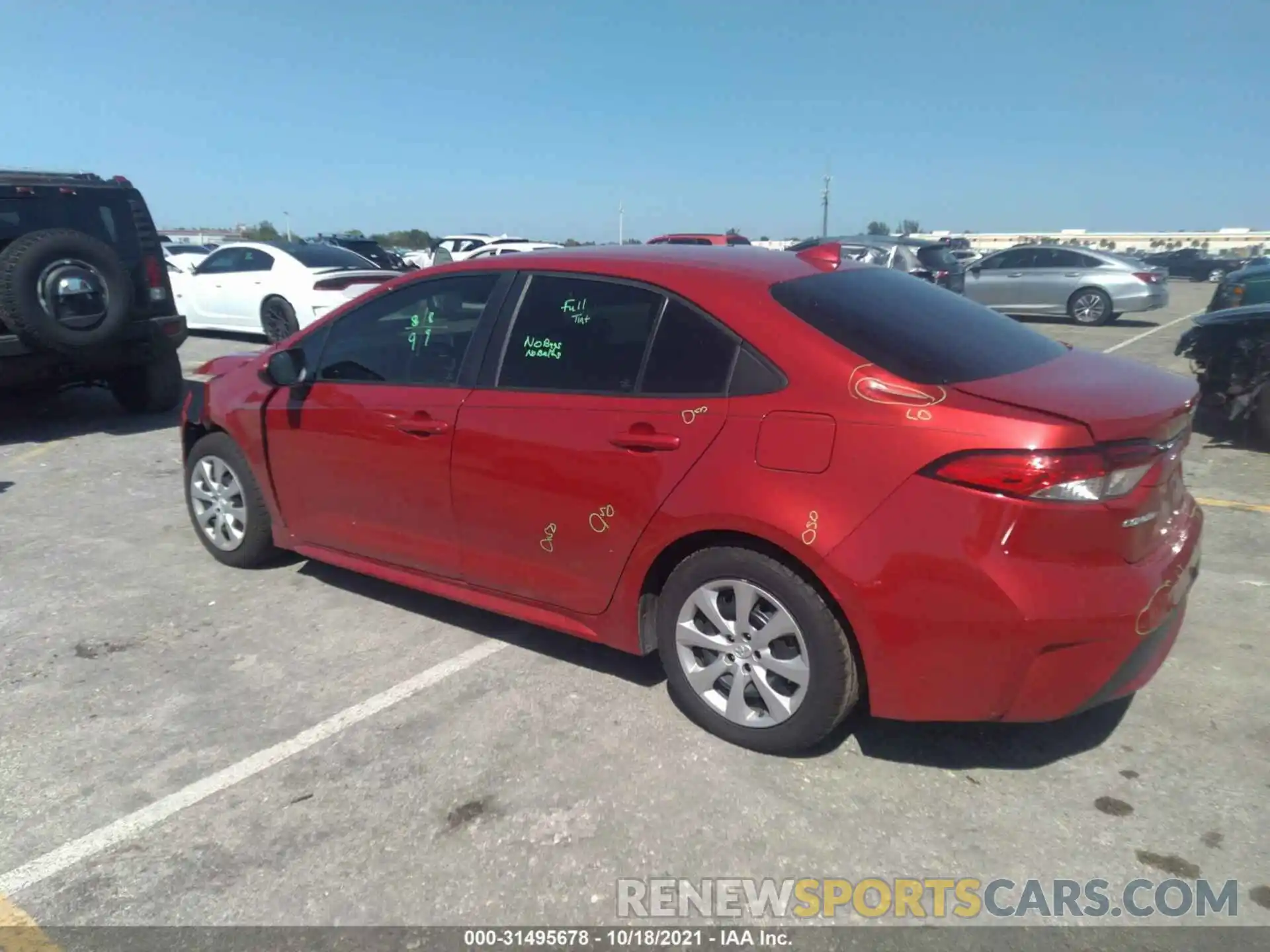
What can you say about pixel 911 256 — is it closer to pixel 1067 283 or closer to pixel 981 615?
pixel 1067 283

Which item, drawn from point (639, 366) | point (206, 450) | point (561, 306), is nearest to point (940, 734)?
point (639, 366)

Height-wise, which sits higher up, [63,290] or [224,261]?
[63,290]

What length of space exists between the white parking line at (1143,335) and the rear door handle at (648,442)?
10.8 metres

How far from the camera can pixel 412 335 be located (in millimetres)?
4098

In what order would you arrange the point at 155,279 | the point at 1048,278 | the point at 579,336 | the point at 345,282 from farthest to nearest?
1. the point at 1048,278
2. the point at 345,282
3. the point at 155,279
4. the point at 579,336

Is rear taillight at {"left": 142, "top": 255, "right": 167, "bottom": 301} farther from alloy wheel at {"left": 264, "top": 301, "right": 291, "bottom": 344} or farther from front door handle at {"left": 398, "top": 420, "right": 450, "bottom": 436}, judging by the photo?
front door handle at {"left": 398, "top": 420, "right": 450, "bottom": 436}

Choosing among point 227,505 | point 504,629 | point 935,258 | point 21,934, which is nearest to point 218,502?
point 227,505

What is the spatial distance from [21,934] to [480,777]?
130cm

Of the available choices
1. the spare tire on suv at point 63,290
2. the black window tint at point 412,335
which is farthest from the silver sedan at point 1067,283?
the black window tint at point 412,335

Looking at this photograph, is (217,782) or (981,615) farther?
(217,782)

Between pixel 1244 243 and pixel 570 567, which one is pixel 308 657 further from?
pixel 1244 243

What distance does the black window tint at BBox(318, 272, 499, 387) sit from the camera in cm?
392

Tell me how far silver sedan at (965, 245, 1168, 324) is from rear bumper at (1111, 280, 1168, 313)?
13 millimetres

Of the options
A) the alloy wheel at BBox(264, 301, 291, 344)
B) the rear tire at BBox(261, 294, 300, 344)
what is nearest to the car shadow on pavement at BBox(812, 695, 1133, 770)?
the rear tire at BBox(261, 294, 300, 344)
